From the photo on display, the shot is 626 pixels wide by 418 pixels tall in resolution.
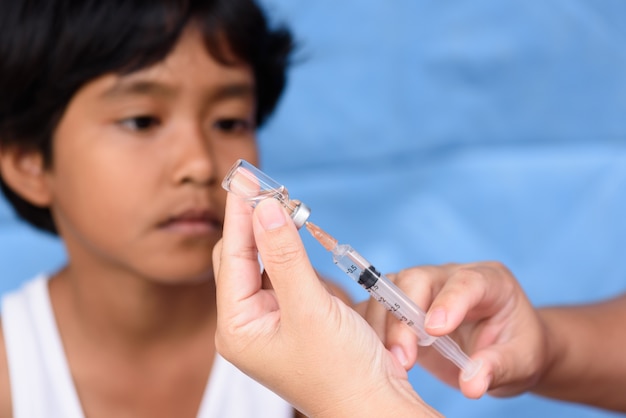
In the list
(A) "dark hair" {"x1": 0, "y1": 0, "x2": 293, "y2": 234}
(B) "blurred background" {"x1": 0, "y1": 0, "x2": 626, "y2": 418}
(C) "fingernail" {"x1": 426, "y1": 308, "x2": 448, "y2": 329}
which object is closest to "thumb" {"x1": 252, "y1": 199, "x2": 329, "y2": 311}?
(C) "fingernail" {"x1": 426, "y1": 308, "x2": 448, "y2": 329}

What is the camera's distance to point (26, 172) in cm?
121

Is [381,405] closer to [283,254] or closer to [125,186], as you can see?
[283,254]

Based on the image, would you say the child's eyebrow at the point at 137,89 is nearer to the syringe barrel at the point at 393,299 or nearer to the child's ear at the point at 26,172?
the child's ear at the point at 26,172

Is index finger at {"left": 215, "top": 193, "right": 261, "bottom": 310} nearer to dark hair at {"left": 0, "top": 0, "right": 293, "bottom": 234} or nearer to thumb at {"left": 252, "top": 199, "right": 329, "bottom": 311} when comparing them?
thumb at {"left": 252, "top": 199, "right": 329, "bottom": 311}

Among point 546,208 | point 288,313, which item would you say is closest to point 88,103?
point 288,313

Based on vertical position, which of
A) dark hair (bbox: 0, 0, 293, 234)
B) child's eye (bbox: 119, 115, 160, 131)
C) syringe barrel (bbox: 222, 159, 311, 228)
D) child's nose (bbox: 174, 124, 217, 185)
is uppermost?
dark hair (bbox: 0, 0, 293, 234)

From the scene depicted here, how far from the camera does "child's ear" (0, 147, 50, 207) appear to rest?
3.93 ft

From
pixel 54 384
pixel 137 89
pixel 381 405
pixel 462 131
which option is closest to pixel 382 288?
pixel 381 405

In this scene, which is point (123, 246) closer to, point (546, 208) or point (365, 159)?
point (365, 159)

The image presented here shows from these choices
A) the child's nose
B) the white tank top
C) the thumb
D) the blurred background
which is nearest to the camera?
the thumb

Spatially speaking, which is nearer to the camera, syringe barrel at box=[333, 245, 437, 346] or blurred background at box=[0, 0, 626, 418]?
syringe barrel at box=[333, 245, 437, 346]

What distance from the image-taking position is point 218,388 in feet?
3.87

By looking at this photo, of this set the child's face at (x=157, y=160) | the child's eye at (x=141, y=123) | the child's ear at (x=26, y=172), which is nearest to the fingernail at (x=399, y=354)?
the child's face at (x=157, y=160)

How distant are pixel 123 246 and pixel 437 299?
1.48ft
